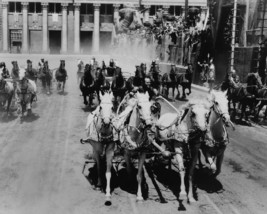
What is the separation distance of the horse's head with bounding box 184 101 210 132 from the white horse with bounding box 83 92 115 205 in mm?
1802

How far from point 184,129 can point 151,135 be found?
861mm

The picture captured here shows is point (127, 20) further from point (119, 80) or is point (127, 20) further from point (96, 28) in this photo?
Answer: point (119, 80)

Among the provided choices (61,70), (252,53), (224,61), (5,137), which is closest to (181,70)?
(224,61)

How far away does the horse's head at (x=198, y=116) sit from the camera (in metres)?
8.77

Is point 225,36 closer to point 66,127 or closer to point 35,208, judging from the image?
point 66,127

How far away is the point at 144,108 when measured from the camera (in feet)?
28.1

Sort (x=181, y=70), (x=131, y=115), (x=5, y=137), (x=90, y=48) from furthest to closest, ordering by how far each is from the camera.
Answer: (x=90, y=48) < (x=181, y=70) < (x=5, y=137) < (x=131, y=115)

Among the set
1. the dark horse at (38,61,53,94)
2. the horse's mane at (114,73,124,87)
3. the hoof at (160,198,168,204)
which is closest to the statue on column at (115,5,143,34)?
the dark horse at (38,61,53,94)

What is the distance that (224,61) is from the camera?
29.6 meters

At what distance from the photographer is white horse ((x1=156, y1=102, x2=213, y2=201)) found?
8.84m

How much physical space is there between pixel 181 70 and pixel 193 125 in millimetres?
22767

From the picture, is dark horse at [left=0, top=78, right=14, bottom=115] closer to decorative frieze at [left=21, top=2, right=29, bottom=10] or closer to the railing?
decorative frieze at [left=21, top=2, right=29, bottom=10]

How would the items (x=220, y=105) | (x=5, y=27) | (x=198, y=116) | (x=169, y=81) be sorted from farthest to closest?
(x=5, y=27)
(x=169, y=81)
(x=220, y=105)
(x=198, y=116)

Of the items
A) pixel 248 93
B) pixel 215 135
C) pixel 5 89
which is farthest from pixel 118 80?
pixel 215 135
